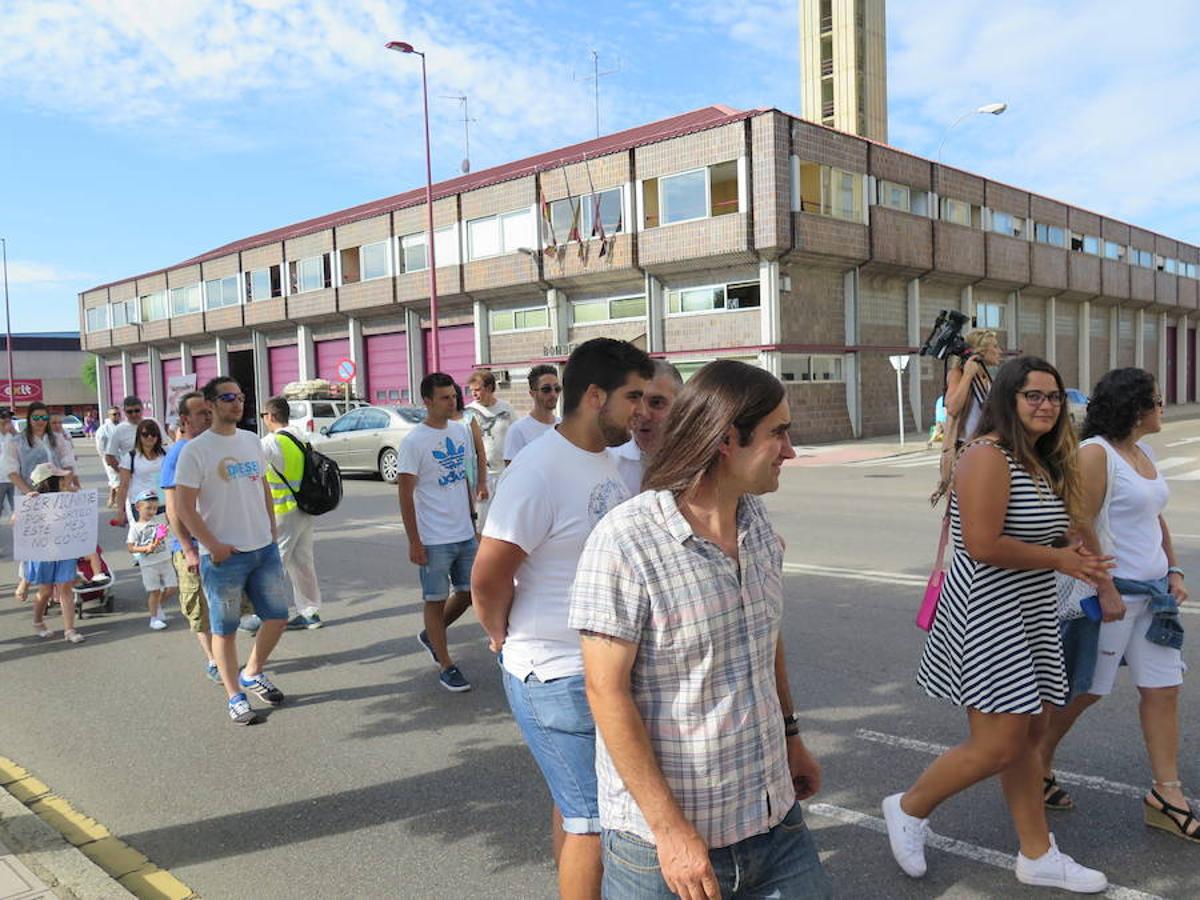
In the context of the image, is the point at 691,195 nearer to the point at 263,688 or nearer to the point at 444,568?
the point at 444,568

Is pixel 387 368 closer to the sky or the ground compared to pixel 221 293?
closer to the ground

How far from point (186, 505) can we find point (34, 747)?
54.8 inches

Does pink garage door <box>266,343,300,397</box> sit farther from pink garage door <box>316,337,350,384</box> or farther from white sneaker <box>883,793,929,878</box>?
Result: white sneaker <box>883,793,929,878</box>

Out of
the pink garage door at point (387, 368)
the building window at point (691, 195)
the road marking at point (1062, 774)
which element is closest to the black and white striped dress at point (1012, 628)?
the road marking at point (1062, 774)

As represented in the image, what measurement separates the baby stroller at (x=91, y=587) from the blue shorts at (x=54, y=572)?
581 mm

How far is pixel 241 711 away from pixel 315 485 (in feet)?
7.09

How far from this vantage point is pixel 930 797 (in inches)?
118

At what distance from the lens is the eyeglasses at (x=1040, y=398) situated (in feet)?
9.48

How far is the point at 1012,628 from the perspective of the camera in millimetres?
2861

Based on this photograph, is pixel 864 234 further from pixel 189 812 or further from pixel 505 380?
pixel 189 812

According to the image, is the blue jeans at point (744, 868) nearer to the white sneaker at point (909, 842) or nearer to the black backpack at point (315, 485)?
the white sneaker at point (909, 842)

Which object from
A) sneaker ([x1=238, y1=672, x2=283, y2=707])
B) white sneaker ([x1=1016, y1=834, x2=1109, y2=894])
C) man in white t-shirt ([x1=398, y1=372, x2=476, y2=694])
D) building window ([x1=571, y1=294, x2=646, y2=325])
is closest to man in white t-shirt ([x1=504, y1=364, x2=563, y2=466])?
man in white t-shirt ([x1=398, y1=372, x2=476, y2=694])

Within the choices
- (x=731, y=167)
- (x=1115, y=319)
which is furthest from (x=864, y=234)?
(x=1115, y=319)

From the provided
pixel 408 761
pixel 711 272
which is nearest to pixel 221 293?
pixel 711 272
